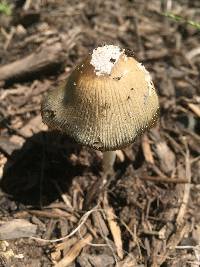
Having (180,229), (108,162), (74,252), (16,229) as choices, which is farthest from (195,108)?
(16,229)

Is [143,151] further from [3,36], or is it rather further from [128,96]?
[3,36]

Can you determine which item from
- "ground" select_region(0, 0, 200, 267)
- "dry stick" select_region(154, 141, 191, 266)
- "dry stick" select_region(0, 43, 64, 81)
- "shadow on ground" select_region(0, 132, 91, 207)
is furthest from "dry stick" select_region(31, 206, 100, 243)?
"dry stick" select_region(0, 43, 64, 81)

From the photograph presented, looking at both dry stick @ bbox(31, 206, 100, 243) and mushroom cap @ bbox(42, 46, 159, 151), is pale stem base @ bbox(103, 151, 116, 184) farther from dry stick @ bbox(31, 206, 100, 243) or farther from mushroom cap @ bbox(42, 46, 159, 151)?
mushroom cap @ bbox(42, 46, 159, 151)

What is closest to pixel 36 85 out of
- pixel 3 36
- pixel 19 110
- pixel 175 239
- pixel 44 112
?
pixel 19 110

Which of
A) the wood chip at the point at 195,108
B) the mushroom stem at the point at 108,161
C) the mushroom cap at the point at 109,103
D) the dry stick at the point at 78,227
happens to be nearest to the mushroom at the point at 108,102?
the mushroom cap at the point at 109,103

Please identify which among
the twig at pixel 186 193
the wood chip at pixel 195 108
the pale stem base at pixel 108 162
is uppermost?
the wood chip at pixel 195 108

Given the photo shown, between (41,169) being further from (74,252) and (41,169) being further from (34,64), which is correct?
(34,64)

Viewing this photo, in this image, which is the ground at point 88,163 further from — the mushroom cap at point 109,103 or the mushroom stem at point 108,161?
the mushroom cap at point 109,103
